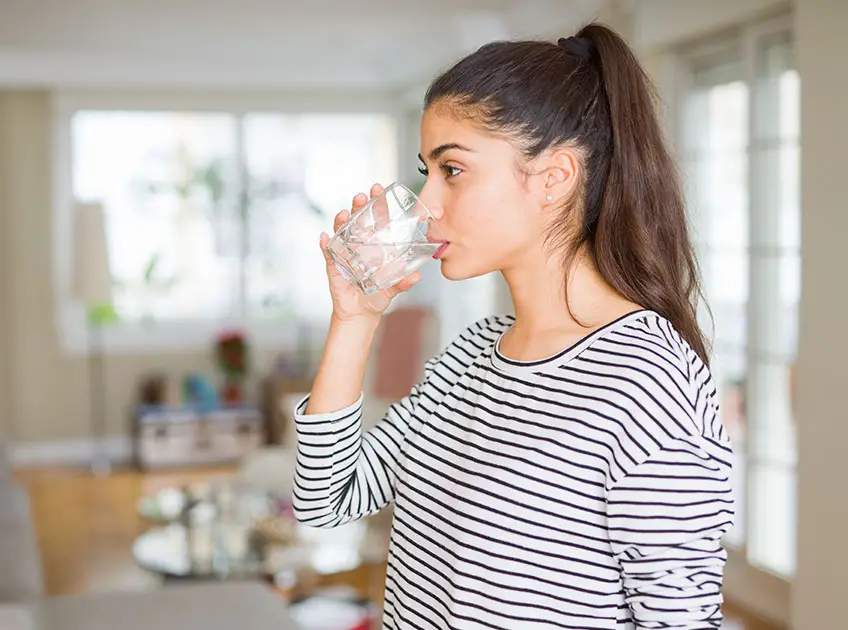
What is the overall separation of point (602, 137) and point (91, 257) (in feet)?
19.8

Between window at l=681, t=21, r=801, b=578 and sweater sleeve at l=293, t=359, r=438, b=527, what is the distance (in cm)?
266

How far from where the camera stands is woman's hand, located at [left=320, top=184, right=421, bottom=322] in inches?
47.5

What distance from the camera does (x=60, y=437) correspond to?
727 centimetres

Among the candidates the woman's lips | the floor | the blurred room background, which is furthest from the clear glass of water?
the floor

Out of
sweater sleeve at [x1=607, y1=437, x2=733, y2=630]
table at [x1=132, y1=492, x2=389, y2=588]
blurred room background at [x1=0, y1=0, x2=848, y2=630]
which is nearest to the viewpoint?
sweater sleeve at [x1=607, y1=437, x2=733, y2=630]

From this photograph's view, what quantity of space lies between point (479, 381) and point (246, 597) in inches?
68.6

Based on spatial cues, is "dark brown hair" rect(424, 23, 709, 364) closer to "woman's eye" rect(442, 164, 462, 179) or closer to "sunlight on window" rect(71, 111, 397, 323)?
"woman's eye" rect(442, 164, 462, 179)

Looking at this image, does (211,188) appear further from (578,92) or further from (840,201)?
(578,92)

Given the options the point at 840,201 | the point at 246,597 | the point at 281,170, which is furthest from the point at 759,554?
the point at 281,170

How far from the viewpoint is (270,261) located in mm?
7637

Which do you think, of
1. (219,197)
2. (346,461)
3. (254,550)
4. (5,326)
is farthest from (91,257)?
(346,461)

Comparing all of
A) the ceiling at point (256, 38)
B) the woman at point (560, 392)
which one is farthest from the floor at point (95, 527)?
the woman at point (560, 392)

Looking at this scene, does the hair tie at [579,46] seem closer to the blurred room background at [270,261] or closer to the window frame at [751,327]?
the blurred room background at [270,261]

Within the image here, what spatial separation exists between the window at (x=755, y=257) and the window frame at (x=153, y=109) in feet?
11.6
